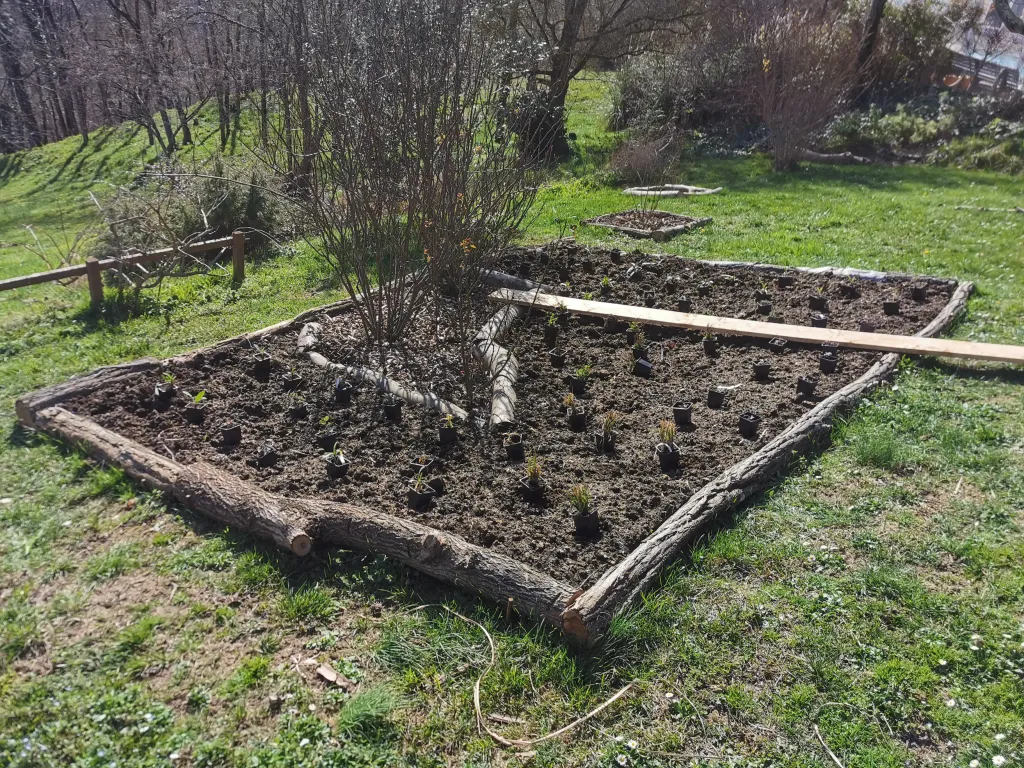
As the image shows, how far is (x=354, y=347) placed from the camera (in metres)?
5.95

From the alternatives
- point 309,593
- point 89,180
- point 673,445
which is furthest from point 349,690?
point 89,180

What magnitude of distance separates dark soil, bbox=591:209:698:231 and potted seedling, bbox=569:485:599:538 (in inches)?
267

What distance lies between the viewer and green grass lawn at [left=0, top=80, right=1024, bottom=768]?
2.59 metres

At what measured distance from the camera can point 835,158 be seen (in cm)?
1455

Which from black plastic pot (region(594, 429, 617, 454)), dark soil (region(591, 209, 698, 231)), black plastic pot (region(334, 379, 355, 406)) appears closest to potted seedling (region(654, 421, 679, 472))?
black plastic pot (region(594, 429, 617, 454))

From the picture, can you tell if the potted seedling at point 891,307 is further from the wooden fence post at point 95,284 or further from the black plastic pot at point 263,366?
the wooden fence post at point 95,284

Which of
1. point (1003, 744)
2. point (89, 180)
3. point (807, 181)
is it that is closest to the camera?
point (1003, 744)

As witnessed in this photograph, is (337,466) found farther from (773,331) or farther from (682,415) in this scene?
(773,331)

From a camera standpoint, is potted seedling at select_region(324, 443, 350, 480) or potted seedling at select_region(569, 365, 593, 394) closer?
potted seedling at select_region(324, 443, 350, 480)

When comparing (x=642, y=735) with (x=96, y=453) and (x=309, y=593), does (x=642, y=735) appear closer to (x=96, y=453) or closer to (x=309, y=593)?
(x=309, y=593)

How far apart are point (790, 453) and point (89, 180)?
19.0 metres

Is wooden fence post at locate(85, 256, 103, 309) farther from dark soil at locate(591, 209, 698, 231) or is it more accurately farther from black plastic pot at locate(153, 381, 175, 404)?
dark soil at locate(591, 209, 698, 231)

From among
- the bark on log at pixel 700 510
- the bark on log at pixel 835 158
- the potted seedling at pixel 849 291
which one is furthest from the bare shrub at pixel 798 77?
the bark on log at pixel 700 510

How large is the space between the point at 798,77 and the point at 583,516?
11.9m
